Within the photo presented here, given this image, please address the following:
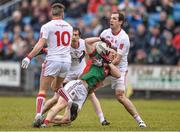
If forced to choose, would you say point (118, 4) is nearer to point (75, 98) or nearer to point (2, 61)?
point (2, 61)

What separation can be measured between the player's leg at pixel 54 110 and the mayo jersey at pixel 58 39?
891 millimetres

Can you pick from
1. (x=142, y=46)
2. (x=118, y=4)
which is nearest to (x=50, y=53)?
(x=142, y=46)

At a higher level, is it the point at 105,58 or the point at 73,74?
the point at 105,58

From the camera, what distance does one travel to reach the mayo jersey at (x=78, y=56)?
16.3 m

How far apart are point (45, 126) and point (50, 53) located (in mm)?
1494

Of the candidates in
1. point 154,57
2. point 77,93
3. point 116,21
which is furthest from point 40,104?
point 154,57

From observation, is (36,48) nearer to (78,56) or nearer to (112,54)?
(112,54)

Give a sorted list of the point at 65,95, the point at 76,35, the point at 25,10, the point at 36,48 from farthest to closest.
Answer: the point at 25,10 < the point at 76,35 < the point at 65,95 < the point at 36,48

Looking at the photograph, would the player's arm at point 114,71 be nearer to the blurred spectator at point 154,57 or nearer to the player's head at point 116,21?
the player's head at point 116,21

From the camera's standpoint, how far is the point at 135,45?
28.5 m

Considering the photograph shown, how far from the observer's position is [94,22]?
29.1 metres

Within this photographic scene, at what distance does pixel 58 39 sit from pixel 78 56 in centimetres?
148

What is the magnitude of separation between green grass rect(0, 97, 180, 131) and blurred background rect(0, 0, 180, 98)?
3.23 m

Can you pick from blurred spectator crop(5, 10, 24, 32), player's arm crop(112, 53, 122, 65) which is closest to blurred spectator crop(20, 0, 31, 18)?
blurred spectator crop(5, 10, 24, 32)
